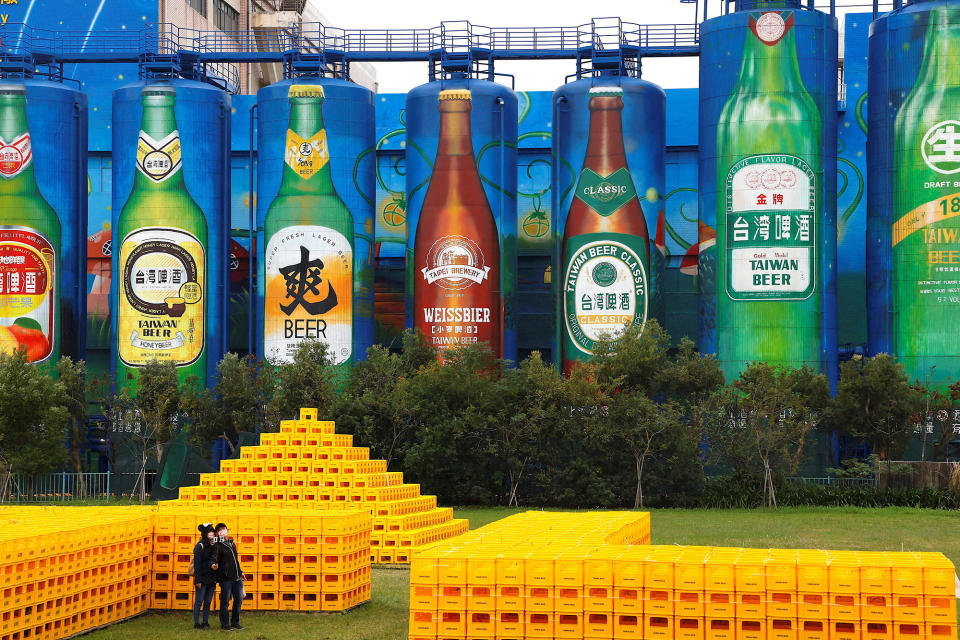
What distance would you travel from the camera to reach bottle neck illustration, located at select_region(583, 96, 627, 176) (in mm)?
59344

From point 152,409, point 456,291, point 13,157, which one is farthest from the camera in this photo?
point 13,157

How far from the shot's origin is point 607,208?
58938 mm

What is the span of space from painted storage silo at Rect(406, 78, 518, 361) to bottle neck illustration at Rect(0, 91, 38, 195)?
18222 millimetres

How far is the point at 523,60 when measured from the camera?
214 ft

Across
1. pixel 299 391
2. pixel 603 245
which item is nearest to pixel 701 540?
pixel 299 391

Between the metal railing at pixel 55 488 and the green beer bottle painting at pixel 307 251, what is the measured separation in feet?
31.9

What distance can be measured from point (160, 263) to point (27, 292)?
6480mm

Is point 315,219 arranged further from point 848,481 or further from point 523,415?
point 848,481

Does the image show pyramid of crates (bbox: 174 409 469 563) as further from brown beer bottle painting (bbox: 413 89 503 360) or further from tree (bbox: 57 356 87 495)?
tree (bbox: 57 356 87 495)

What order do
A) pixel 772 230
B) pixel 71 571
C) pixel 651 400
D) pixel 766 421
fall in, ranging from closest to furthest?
pixel 71 571
pixel 766 421
pixel 651 400
pixel 772 230

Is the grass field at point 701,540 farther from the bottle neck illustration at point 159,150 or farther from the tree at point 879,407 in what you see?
the bottle neck illustration at point 159,150

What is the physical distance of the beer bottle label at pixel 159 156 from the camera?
6097 cm

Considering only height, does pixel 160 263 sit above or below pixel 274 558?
above

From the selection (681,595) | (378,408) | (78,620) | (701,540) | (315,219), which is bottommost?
(701,540)
